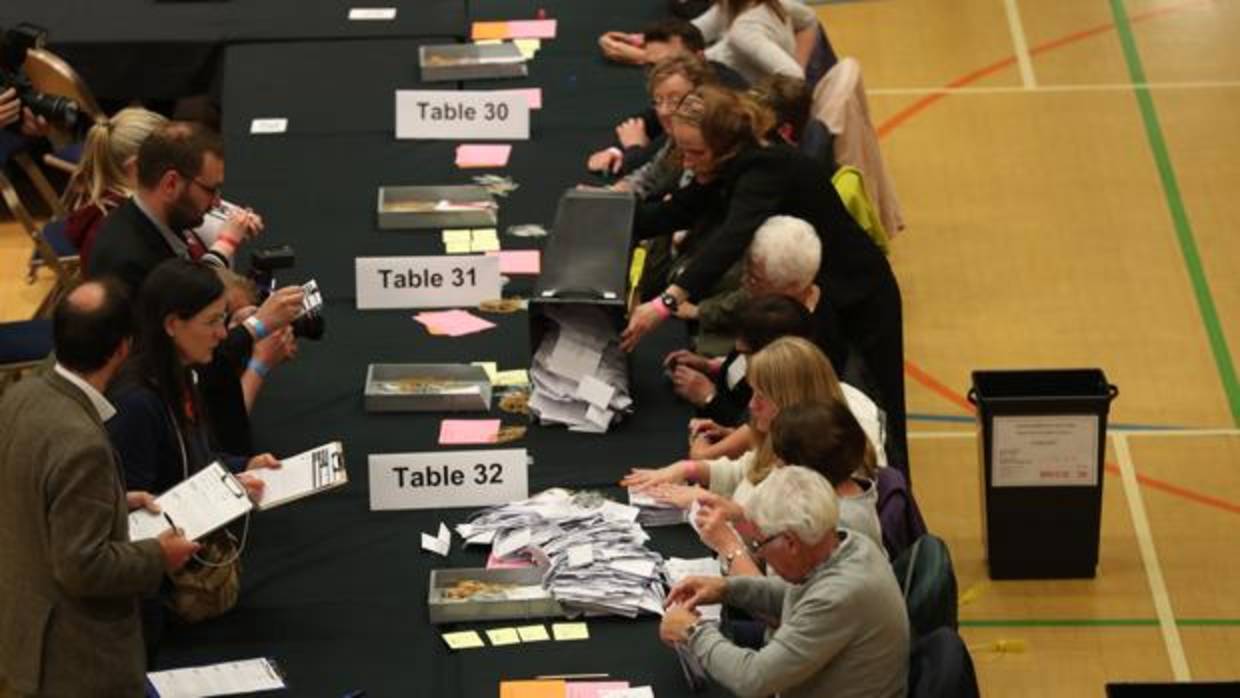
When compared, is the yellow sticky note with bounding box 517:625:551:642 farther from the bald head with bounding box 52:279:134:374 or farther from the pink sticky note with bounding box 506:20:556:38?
the pink sticky note with bounding box 506:20:556:38

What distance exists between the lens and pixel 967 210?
10.1 meters

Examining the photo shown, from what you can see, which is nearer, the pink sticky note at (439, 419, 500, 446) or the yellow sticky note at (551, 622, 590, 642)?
the yellow sticky note at (551, 622, 590, 642)

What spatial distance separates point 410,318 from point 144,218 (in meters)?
1.06

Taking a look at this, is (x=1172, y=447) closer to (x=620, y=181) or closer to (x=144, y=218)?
(x=620, y=181)

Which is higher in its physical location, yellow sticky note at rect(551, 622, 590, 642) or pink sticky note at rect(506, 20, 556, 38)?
pink sticky note at rect(506, 20, 556, 38)

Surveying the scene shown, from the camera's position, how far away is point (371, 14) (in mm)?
9945

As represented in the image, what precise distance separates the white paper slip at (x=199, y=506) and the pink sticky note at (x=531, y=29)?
469cm

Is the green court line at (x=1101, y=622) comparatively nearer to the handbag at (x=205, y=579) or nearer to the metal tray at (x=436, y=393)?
the metal tray at (x=436, y=393)

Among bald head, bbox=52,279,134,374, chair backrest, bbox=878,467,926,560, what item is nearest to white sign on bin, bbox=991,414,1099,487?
chair backrest, bbox=878,467,926,560

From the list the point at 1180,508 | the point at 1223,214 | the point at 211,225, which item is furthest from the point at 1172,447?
the point at 211,225

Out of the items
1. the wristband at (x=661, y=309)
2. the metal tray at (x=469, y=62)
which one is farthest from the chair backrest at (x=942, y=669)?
the metal tray at (x=469, y=62)

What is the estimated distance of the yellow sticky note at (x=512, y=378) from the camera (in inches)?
271

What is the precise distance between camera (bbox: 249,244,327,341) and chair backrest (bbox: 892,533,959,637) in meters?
2.20

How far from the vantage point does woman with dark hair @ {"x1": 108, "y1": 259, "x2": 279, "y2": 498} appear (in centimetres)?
542
